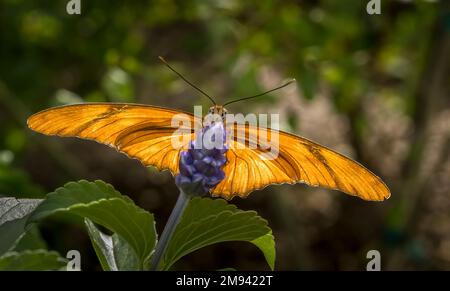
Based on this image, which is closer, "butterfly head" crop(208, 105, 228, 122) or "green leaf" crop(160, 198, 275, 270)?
"green leaf" crop(160, 198, 275, 270)

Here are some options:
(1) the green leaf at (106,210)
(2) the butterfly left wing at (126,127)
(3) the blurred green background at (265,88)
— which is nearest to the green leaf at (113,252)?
(1) the green leaf at (106,210)

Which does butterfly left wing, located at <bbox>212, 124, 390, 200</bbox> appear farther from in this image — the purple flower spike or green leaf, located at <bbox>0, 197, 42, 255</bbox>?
green leaf, located at <bbox>0, 197, 42, 255</bbox>

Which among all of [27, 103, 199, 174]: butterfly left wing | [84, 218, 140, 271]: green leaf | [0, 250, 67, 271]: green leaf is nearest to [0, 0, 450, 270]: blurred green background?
[27, 103, 199, 174]: butterfly left wing

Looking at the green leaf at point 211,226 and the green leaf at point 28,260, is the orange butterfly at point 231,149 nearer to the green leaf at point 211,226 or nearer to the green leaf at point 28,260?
the green leaf at point 211,226

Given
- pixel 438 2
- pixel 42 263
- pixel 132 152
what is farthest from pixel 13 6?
pixel 42 263

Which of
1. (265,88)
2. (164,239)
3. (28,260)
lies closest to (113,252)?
(164,239)

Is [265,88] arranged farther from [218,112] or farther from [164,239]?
[164,239]

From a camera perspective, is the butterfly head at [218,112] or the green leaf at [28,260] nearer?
the green leaf at [28,260]
